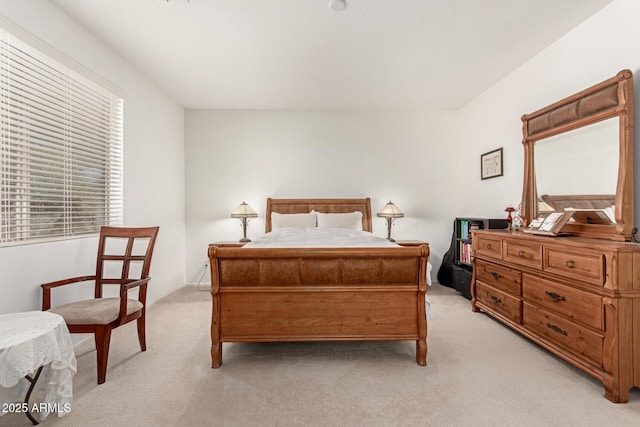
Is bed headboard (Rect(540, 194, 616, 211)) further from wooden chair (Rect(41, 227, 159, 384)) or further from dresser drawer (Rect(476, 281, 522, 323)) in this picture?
wooden chair (Rect(41, 227, 159, 384))

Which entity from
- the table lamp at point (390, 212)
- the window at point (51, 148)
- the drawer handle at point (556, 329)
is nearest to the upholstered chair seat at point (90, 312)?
the window at point (51, 148)

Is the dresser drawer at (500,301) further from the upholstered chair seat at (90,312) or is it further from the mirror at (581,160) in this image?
the upholstered chair seat at (90,312)

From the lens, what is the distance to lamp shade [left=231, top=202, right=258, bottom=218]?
4504 millimetres

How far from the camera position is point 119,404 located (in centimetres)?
184

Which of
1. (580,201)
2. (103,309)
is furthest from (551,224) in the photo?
(103,309)

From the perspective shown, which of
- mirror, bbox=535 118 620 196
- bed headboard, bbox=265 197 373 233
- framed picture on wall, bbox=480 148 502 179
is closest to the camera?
mirror, bbox=535 118 620 196

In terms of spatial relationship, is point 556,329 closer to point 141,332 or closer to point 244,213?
point 141,332

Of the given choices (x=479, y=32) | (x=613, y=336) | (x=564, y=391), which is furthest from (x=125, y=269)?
(x=479, y=32)

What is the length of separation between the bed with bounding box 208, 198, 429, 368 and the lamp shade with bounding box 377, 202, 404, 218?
228 cm

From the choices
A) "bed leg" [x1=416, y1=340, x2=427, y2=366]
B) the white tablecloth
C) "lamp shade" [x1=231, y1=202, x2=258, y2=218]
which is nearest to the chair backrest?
the white tablecloth

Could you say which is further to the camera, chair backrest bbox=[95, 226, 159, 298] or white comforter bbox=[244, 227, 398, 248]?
white comforter bbox=[244, 227, 398, 248]

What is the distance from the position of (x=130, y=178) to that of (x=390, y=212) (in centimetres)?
337

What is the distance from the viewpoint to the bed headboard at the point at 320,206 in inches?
187

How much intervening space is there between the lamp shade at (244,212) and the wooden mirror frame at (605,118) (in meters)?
3.58
